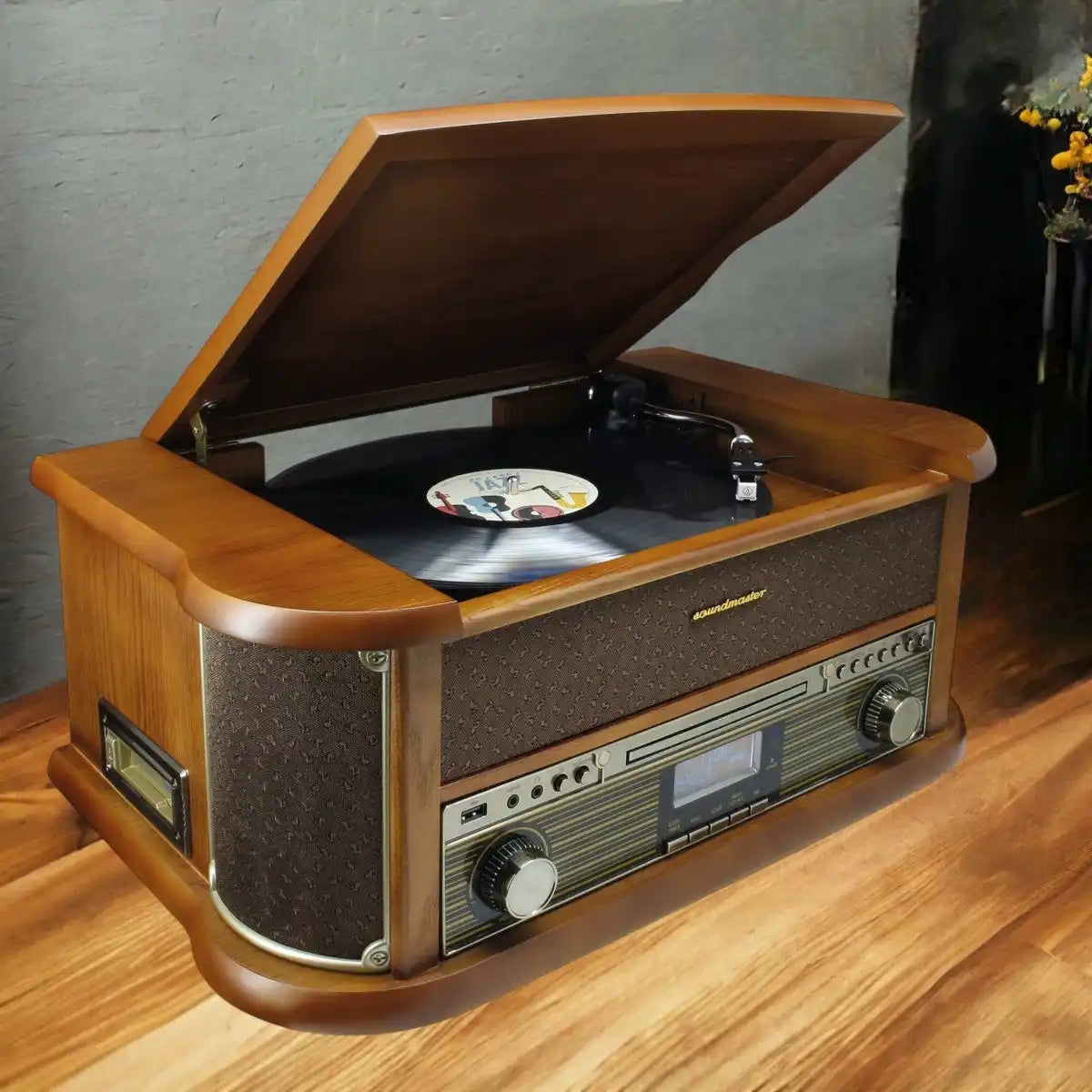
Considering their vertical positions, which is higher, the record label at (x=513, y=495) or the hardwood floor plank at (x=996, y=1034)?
the record label at (x=513, y=495)

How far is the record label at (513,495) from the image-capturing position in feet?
3.69

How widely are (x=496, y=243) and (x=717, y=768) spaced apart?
1.57 ft

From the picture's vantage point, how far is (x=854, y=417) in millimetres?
1286

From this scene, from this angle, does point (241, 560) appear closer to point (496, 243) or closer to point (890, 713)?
point (496, 243)

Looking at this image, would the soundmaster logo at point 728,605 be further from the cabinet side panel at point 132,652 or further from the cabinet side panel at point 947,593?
the cabinet side panel at point 132,652

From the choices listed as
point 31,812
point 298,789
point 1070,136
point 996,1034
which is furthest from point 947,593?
point 31,812

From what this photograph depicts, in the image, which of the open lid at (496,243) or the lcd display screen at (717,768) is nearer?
the open lid at (496,243)

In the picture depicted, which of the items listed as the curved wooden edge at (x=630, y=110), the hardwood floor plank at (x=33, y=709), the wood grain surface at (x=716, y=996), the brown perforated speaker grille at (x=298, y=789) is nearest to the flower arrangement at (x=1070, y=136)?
the curved wooden edge at (x=630, y=110)

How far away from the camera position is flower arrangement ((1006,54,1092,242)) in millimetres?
1651

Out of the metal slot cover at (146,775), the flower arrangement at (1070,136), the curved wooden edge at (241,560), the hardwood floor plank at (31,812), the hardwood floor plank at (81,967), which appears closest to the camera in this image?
the curved wooden edge at (241,560)

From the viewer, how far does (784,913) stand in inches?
43.5

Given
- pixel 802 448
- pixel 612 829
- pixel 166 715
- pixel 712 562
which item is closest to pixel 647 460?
pixel 802 448

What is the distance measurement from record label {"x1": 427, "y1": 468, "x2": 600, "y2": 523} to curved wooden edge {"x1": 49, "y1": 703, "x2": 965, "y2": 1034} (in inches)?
12.2

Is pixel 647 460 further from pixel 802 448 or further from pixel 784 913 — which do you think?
pixel 784 913
